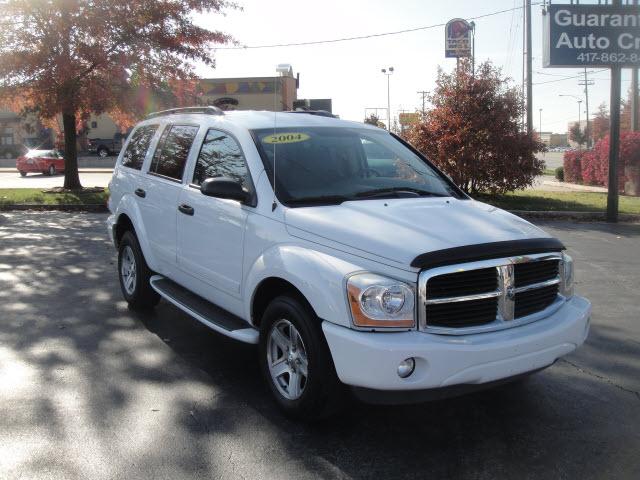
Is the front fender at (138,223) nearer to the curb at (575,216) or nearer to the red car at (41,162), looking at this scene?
the curb at (575,216)

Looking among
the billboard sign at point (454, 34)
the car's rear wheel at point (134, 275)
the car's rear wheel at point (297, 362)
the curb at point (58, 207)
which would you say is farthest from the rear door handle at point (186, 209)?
the billboard sign at point (454, 34)

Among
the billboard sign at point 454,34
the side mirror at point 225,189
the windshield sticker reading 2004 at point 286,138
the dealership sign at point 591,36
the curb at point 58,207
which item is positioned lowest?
the curb at point 58,207

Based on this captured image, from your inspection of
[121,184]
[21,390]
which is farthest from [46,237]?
[21,390]

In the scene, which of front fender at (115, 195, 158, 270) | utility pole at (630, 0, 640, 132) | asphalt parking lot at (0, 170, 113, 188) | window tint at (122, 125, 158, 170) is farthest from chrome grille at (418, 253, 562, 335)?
utility pole at (630, 0, 640, 132)

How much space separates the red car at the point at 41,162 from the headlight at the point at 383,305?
32.8m

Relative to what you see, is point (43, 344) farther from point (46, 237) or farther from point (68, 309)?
point (46, 237)

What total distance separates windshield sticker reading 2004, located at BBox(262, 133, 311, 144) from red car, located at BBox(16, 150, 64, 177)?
3124 centimetres

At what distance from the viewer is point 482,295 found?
3.38 meters

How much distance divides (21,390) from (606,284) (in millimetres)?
6488

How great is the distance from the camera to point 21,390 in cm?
422

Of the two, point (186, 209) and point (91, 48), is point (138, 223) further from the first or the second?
point (91, 48)

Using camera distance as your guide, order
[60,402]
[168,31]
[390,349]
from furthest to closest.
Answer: [168,31], [60,402], [390,349]

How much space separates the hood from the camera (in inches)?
132

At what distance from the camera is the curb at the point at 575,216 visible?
14.2m
